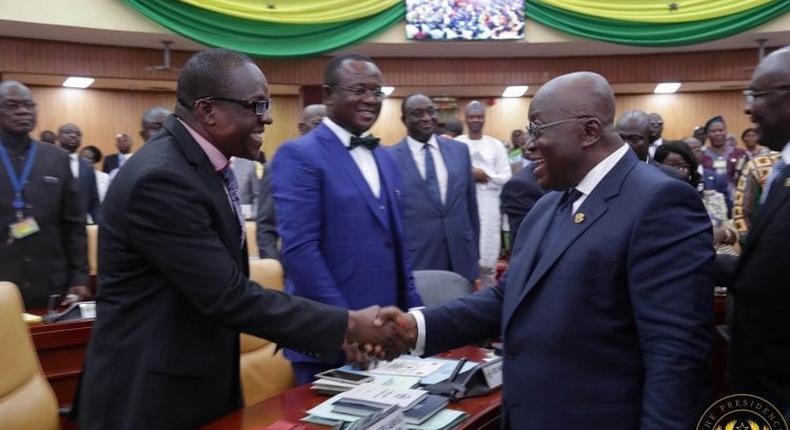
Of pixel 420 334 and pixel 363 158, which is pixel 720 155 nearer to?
pixel 363 158

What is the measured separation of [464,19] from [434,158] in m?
6.19

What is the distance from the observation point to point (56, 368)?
152 inches

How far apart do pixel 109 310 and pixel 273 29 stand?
8514mm

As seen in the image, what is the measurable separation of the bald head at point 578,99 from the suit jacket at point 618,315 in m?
0.14

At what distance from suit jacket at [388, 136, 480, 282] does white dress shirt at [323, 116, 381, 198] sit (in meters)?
1.73

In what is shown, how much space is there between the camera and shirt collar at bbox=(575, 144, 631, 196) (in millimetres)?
2109

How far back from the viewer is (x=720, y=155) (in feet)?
32.1

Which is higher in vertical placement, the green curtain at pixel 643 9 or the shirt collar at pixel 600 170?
the green curtain at pixel 643 9

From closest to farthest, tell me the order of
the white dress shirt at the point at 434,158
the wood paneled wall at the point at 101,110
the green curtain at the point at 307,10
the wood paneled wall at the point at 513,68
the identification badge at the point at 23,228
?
the identification badge at the point at 23,228 < the white dress shirt at the point at 434,158 < the green curtain at the point at 307,10 < the wood paneled wall at the point at 513,68 < the wood paneled wall at the point at 101,110

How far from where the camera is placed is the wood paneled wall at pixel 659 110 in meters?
14.7

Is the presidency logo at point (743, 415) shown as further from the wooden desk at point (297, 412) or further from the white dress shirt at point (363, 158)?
the white dress shirt at point (363, 158)

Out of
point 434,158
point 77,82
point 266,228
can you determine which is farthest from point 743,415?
point 77,82

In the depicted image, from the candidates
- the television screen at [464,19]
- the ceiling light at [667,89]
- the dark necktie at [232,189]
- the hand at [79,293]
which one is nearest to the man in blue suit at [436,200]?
the hand at [79,293]

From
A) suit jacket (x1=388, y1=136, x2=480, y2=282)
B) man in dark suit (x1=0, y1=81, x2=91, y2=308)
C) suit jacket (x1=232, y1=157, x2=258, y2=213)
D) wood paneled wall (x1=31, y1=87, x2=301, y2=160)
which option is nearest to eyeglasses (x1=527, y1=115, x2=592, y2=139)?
suit jacket (x1=388, y1=136, x2=480, y2=282)
